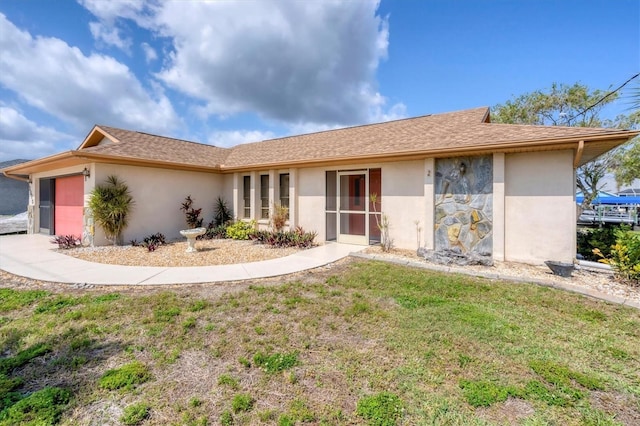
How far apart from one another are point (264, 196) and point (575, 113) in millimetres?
18458

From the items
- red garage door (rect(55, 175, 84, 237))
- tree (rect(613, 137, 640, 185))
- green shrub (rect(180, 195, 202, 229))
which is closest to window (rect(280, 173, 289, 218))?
green shrub (rect(180, 195, 202, 229))

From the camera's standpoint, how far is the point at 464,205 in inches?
306

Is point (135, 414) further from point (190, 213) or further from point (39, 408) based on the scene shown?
point (190, 213)

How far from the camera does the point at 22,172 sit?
1306 cm

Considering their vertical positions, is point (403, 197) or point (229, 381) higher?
point (403, 197)

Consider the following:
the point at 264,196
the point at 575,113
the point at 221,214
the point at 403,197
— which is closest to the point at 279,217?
the point at 264,196

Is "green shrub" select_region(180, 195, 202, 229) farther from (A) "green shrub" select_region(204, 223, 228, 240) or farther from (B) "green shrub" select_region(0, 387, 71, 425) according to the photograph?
(B) "green shrub" select_region(0, 387, 71, 425)

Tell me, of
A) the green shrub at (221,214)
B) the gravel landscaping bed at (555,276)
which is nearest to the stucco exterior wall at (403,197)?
the gravel landscaping bed at (555,276)

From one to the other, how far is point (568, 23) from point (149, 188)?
1459 centimetres

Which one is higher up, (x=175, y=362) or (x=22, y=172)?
(x=22, y=172)

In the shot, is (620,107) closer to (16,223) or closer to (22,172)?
(22,172)

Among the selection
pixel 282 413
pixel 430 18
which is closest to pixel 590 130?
pixel 430 18

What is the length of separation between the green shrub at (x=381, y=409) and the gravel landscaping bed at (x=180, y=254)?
19.0ft

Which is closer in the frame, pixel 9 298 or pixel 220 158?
pixel 9 298
